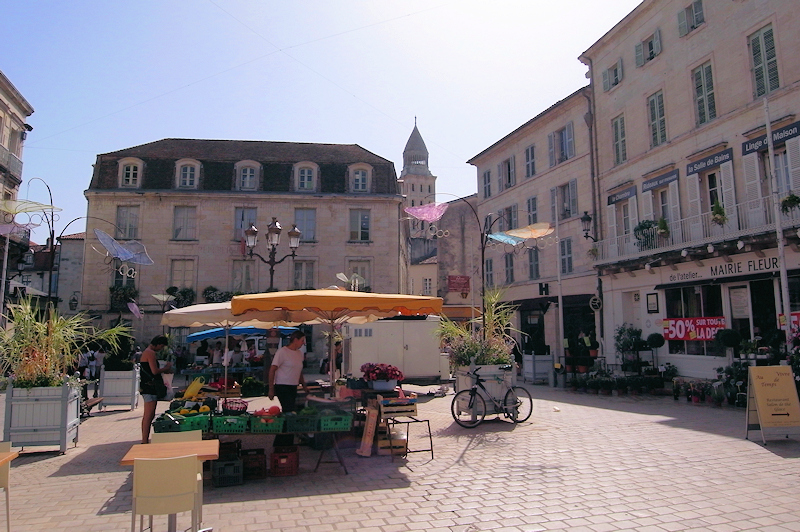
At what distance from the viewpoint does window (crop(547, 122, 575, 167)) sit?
23.9 metres

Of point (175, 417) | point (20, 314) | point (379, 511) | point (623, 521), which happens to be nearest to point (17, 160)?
point (20, 314)

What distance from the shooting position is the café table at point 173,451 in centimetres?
440

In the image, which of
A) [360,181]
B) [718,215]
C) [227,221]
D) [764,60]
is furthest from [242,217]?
[764,60]

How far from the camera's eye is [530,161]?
2678 cm

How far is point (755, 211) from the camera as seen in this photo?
14.5m

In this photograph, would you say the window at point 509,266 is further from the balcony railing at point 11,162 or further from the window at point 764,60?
the balcony railing at point 11,162

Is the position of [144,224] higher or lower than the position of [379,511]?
higher

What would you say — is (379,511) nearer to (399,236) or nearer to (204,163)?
(399,236)

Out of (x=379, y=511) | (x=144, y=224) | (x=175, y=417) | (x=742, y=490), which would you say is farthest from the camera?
(x=144, y=224)

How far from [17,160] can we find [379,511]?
93.9 feet

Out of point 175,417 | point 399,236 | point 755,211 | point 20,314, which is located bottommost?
point 175,417

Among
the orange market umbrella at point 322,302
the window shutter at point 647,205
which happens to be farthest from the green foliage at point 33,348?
the window shutter at point 647,205

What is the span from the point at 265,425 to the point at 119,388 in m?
8.23

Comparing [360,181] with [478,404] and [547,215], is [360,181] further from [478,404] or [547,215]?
[478,404]
